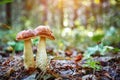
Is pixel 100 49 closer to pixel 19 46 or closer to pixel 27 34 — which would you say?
pixel 27 34

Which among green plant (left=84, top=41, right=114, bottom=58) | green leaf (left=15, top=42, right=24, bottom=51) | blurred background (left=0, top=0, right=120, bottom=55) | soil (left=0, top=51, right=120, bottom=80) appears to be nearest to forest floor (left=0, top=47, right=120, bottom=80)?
soil (left=0, top=51, right=120, bottom=80)

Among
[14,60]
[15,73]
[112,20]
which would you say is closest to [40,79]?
[15,73]

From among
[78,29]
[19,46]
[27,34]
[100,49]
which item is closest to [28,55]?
[27,34]

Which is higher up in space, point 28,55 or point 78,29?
point 78,29

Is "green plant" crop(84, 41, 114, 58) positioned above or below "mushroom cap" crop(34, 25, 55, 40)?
below

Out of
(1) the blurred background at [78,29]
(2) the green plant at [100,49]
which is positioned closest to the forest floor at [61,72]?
(2) the green plant at [100,49]

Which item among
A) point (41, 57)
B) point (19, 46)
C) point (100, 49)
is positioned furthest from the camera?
point (19, 46)

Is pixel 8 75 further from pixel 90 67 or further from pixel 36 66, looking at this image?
pixel 90 67

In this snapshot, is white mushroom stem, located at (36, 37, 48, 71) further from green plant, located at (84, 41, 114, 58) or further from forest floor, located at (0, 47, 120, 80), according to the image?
green plant, located at (84, 41, 114, 58)

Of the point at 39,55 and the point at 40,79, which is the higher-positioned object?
the point at 39,55

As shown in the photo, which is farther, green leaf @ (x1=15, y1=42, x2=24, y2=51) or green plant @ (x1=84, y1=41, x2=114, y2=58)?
green leaf @ (x1=15, y1=42, x2=24, y2=51)

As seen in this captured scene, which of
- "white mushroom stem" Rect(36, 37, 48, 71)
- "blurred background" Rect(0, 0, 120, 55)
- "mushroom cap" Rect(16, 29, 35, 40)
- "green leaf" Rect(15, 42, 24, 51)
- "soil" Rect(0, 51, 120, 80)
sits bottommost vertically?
"soil" Rect(0, 51, 120, 80)
